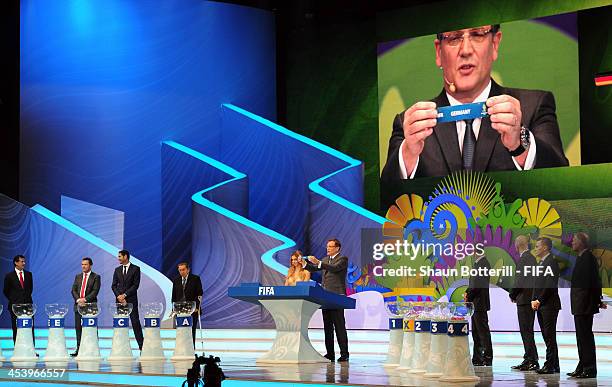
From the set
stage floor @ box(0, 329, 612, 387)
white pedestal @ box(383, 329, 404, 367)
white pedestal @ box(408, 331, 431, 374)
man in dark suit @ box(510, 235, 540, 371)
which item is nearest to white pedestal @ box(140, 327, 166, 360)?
stage floor @ box(0, 329, 612, 387)

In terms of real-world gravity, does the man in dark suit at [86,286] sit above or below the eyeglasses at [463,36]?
below

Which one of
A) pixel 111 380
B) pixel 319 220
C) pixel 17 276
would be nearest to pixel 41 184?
pixel 319 220

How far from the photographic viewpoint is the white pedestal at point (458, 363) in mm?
8062

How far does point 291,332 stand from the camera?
10281 mm

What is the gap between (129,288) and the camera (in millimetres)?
11828

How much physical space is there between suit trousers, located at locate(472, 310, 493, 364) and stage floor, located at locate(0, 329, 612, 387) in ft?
0.55

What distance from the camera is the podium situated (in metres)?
10.1

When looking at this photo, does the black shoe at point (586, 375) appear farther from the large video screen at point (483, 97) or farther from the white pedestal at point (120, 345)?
the large video screen at point (483, 97)

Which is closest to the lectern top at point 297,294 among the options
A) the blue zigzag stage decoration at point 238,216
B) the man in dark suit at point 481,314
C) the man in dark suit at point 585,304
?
the man in dark suit at point 481,314

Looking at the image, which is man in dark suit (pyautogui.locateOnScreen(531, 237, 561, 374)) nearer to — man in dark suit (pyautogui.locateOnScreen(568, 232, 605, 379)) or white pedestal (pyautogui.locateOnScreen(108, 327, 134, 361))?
man in dark suit (pyautogui.locateOnScreen(568, 232, 605, 379))

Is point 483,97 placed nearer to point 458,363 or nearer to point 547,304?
point 547,304

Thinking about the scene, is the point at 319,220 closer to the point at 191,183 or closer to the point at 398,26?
the point at 191,183

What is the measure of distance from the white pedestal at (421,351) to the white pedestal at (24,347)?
4569 mm

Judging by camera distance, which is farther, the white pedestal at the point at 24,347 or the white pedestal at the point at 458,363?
the white pedestal at the point at 24,347
